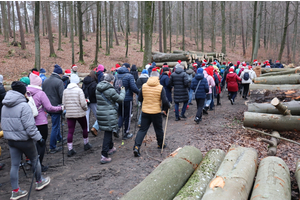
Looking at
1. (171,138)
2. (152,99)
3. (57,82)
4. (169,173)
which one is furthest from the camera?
(171,138)

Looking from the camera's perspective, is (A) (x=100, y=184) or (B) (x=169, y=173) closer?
(B) (x=169, y=173)

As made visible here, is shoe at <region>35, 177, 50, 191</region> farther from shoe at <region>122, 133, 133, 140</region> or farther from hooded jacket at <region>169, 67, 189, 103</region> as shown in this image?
hooded jacket at <region>169, 67, 189, 103</region>

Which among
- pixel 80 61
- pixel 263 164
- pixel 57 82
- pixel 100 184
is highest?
pixel 80 61

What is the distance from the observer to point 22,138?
12.9 feet

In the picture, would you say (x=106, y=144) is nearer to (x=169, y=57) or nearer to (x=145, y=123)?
(x=145, y=123)

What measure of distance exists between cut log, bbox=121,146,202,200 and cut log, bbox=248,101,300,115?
416cm

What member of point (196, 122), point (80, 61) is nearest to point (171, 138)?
point (196, 122)

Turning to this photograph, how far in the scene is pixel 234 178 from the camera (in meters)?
3.34

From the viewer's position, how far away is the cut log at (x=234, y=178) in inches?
117

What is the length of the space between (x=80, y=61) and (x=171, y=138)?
54.5 feet

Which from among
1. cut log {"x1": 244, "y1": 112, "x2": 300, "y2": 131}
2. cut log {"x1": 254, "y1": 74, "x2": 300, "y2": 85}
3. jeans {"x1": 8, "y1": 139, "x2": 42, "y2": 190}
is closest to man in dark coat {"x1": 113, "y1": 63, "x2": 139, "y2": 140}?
jeans {"x1": 8, "y1": 139, "x2": 42, "y2": 190}

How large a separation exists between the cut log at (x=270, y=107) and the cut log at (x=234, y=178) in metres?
3.47

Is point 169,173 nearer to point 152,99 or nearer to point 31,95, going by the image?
point 152,99

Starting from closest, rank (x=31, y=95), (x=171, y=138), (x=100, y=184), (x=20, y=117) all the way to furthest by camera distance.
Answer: (x=20, y=117), (x=100, y=184), (x=31, y=95), (x=171, y=138)
